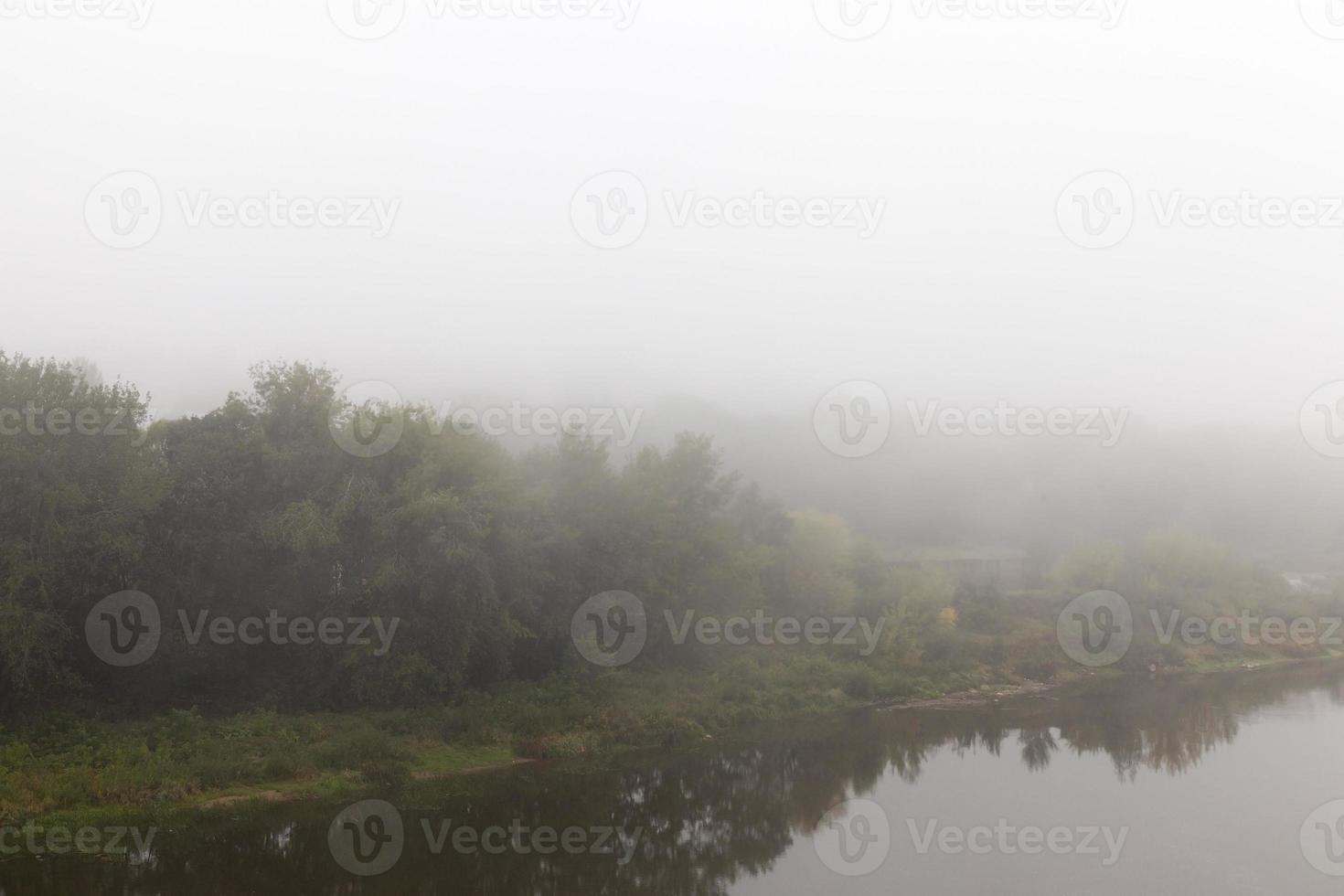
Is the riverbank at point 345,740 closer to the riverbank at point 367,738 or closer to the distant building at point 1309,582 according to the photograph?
the riverbank at point 367,738

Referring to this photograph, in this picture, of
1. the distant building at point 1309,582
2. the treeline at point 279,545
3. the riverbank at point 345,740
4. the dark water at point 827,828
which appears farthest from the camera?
the distant building at point 1309,582

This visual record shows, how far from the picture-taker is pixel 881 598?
50.8 metres

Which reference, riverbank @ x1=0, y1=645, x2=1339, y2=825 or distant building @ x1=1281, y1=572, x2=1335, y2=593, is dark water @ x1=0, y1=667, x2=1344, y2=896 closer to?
riverbank @ x1=0, y1=645, x2=1339, y2=825

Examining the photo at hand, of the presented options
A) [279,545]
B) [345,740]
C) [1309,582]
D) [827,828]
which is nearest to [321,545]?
[279,545]

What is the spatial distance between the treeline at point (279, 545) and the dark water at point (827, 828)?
600cm

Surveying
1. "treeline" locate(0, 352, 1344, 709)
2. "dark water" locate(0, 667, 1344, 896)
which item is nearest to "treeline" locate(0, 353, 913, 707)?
"treeline" locate(0, 352, 1344, 709)

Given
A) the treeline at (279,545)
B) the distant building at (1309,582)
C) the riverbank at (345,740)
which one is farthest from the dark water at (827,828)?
the distant building at (1309,582)

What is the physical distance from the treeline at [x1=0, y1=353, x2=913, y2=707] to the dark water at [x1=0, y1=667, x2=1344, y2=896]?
6001 mm

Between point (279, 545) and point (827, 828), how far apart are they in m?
18.4

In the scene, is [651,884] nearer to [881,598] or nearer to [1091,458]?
[881,598]

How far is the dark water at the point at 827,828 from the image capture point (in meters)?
18.7

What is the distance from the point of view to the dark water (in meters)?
18.7

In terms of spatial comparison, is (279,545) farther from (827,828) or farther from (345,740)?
(827,828)

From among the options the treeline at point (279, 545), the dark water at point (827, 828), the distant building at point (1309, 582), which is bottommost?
the dark water at point (827, 828)
